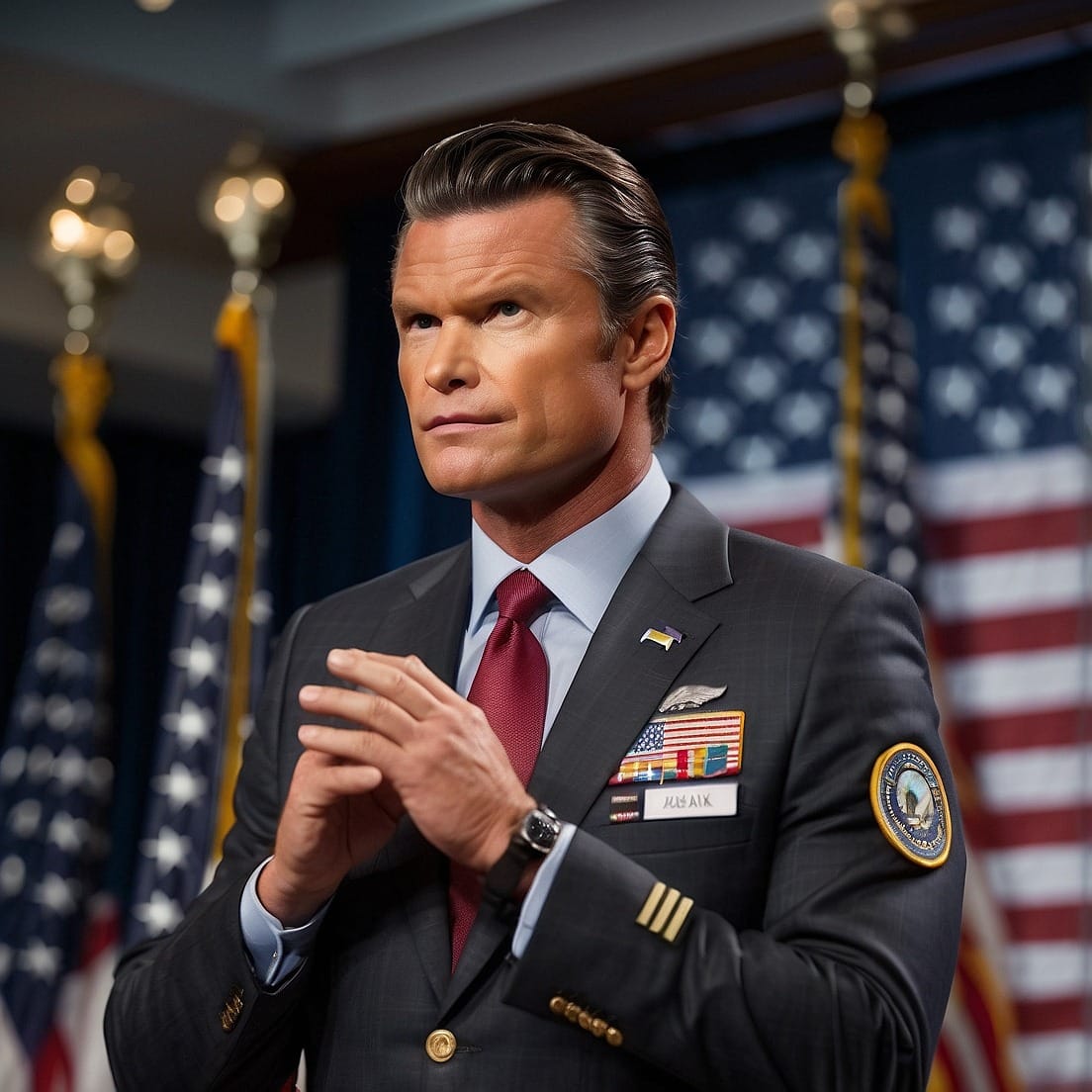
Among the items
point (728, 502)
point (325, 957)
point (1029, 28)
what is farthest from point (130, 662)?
point (325, 957)

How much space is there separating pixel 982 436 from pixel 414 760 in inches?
139

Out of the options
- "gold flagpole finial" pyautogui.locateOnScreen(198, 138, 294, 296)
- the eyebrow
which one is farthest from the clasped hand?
"gold flagpole finial" pyautogui.locateOnScreen(198, 138, 294, 296)

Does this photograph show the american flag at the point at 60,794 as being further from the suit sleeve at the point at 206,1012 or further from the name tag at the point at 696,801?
the name tag at the point at 696,801

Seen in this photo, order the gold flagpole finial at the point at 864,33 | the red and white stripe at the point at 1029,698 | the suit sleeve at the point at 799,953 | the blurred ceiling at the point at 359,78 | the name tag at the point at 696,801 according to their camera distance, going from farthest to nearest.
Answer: the blurred ceiling at the point at 359,78, the gold flagpole finial at the point at 864,33, the red and white stripe at the point at 1029,698, the name tag at the point at 696,801, the suit sleeve at the point at 799,953

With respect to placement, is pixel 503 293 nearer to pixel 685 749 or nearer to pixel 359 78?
pixel 685 749

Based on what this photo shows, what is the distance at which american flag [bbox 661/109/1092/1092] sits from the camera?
4.30 m

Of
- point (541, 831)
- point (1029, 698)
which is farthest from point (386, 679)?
point (1029, 698)

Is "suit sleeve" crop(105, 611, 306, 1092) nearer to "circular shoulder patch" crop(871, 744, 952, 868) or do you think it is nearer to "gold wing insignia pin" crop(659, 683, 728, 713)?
"gold wing insignia pin" crop(659, 683, 728, 713)

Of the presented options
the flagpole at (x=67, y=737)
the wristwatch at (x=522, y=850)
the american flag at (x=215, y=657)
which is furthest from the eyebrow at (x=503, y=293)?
the flagpole at (x=67, y=737)

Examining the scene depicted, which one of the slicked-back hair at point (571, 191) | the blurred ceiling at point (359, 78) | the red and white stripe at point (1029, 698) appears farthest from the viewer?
the blurred ceiling at point (359, 78)

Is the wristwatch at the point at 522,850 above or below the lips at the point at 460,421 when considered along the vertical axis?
below

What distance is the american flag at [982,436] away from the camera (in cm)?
430

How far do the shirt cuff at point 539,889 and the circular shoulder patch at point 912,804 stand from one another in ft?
0.80

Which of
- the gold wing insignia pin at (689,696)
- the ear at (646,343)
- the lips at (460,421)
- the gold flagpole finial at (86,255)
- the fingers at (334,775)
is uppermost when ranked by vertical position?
the gold flagpole finial at (86,255)
